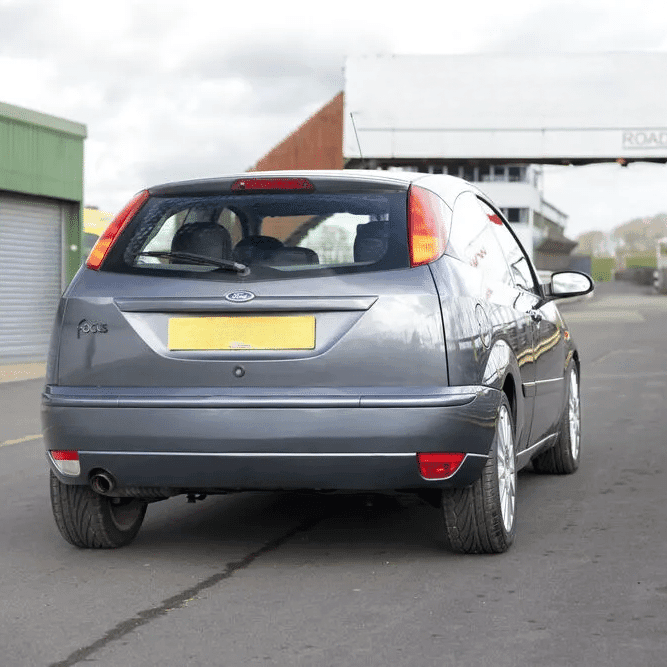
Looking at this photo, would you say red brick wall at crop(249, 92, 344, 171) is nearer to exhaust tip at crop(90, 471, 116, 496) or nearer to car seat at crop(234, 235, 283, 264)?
car seat at crop(234, 235, 283, 264)

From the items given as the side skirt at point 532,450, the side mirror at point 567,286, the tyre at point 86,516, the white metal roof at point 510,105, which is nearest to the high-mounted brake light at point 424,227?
the side skirt at point 532,450

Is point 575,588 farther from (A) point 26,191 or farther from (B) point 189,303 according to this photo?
(A) point 26,191

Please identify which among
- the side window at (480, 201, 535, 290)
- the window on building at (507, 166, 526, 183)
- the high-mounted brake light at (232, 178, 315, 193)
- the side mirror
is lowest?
the side mirror

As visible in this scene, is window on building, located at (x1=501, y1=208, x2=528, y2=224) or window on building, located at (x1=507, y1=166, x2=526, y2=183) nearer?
window on building, located at (x1=507, y1=166, x2=526, y2=183)

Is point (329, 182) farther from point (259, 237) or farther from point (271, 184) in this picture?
point (259, 237)

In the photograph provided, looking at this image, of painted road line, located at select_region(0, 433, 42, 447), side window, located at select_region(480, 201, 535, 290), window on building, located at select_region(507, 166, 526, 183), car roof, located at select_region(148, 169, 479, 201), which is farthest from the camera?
window on building, located at select_region(507, 166, 526, 183)

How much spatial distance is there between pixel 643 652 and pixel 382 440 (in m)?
1.37

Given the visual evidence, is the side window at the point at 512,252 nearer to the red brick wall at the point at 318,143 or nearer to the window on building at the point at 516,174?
the red brick wall at the point at 318,143

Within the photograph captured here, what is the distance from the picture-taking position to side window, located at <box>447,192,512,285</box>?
5941 millimetres

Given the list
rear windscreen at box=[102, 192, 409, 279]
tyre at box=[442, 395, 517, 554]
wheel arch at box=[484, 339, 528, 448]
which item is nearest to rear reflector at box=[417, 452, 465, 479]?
tyre at box=[442, 395, 517, 554]

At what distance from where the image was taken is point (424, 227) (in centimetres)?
570

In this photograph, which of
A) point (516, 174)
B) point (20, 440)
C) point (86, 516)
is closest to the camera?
point (86, 516)

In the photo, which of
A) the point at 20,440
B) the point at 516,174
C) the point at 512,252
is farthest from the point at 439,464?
the point at 516,174

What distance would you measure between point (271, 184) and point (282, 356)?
816 millimetres
